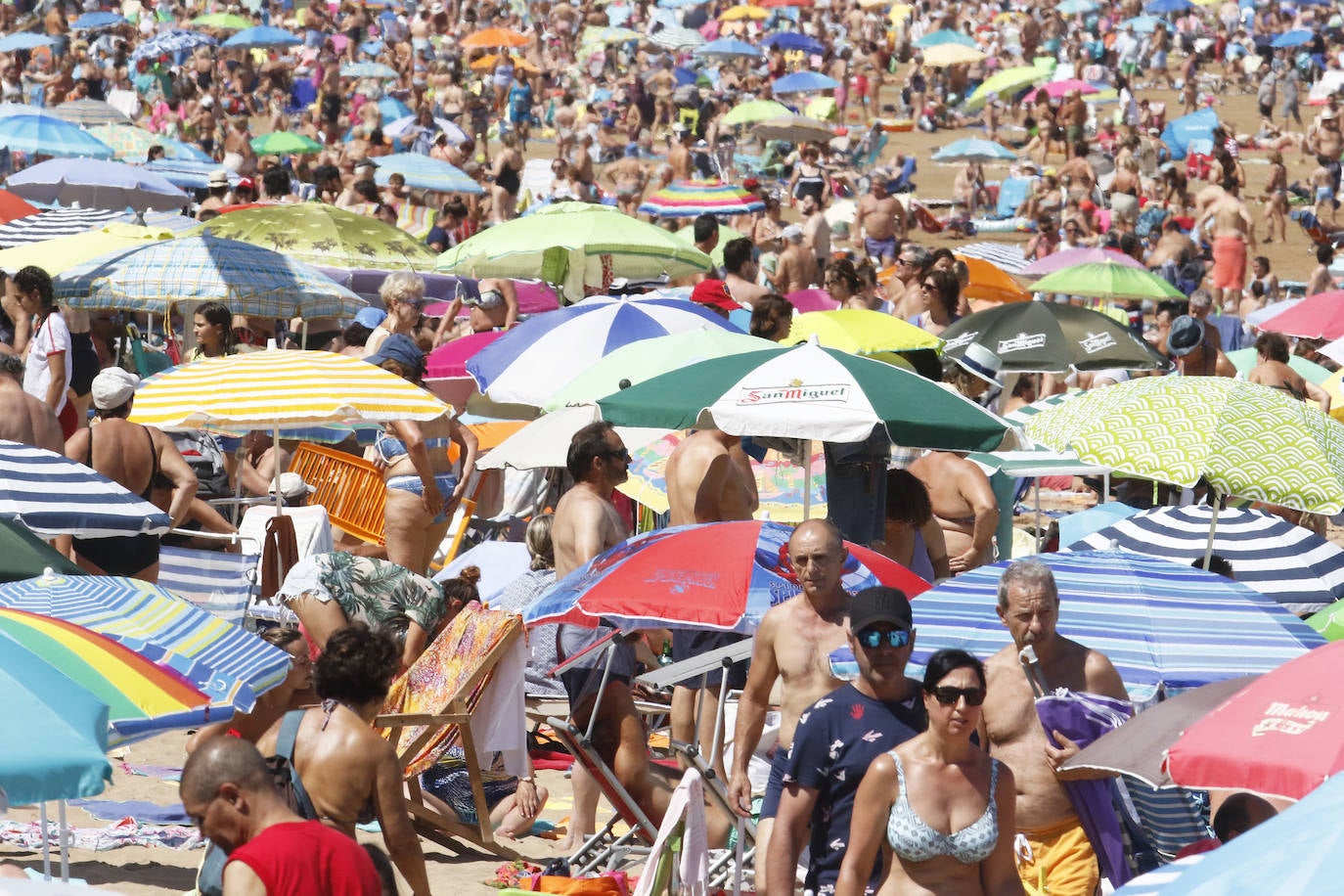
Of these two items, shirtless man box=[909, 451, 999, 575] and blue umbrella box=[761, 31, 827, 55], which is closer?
shirtless man box=[909, 451, 999, 575]

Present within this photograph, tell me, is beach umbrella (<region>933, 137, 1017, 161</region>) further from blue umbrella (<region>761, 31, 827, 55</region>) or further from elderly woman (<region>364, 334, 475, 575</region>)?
elderly woman (<region>364, 334, 475, 575</region>)

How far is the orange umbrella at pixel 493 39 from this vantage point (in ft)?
118

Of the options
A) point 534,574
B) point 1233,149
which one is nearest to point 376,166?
point 534,574

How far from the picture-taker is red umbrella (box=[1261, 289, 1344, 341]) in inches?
518

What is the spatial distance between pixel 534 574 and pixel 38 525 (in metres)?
1.87

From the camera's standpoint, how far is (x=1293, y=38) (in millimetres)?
38719

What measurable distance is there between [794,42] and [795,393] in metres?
31.9

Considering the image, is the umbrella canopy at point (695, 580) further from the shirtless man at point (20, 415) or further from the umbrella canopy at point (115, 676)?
the shirtless man at point (20, 415)

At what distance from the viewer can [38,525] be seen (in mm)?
6438

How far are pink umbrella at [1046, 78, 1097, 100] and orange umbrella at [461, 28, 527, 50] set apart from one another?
9.71m

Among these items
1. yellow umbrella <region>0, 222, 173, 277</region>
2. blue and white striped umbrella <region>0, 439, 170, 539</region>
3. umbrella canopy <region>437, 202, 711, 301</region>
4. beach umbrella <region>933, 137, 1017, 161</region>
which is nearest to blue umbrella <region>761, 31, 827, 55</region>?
beach umbrella <region>933, 137, 1017, 161</region>

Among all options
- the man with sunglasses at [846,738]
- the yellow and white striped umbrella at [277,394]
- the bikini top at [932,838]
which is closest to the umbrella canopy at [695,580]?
the man with sunglasses at [846,738]

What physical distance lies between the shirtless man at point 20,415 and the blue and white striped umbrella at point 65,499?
117cm

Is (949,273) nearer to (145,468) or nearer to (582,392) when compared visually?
(582,392)
